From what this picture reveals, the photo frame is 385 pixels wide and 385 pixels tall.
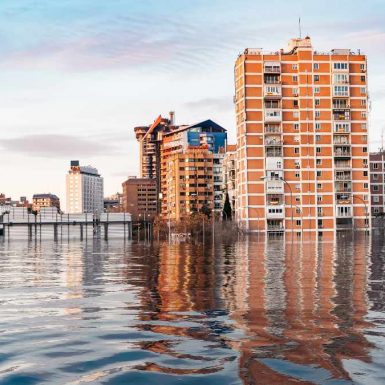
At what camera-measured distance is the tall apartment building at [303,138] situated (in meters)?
144

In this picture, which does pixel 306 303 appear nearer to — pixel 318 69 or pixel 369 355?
pixel 369 355

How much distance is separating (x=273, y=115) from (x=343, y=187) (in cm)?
2210

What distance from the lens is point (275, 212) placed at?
143875 millimetres

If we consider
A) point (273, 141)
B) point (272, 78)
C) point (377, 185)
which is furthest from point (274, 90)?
point (377, 185)

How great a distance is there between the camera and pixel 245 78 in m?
144

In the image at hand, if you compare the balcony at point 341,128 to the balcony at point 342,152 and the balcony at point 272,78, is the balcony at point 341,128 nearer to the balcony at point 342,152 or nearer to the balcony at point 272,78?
the balcony at point 342,152

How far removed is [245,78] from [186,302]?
12829 cm

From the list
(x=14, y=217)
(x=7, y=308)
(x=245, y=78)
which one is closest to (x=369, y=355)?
(x=7, y=308)

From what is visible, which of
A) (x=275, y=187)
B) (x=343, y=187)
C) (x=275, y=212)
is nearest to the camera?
(x=275, y=212)

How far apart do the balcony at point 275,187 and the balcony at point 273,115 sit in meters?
13.1

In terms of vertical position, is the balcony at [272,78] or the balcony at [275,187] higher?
the balcony at [272,78]

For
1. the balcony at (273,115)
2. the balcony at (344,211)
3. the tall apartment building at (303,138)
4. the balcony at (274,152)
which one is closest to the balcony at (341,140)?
the tall apartment building at (303,138)

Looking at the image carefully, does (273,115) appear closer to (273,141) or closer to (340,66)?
(273,141)

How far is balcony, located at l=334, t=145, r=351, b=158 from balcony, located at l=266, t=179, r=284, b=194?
13.9 m
